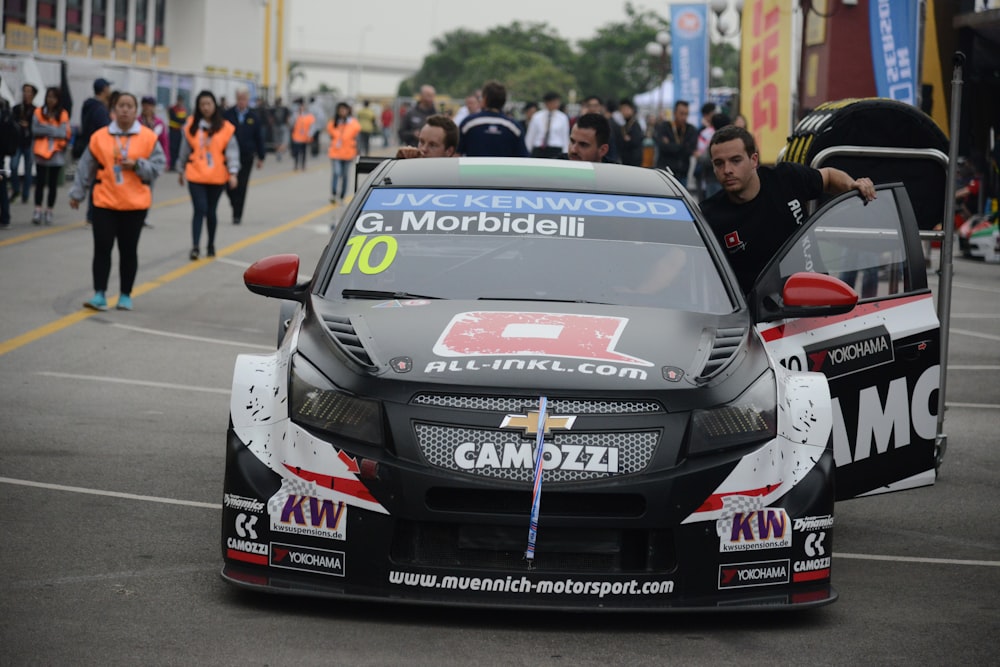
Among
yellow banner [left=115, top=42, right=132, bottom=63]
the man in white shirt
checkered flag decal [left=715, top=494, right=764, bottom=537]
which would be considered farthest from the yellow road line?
yellow banner [left=115, top=42, right=132, bottom=63]

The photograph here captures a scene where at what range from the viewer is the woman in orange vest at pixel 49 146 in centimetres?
2245

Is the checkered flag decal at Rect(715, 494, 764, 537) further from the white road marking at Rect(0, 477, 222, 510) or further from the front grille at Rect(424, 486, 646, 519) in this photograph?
the white road marking at Rect(0, 477, 222, 510)

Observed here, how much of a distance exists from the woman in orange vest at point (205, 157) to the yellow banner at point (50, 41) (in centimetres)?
3140

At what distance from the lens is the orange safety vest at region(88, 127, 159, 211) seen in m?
13.7

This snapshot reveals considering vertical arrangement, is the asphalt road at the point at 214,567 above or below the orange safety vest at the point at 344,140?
below

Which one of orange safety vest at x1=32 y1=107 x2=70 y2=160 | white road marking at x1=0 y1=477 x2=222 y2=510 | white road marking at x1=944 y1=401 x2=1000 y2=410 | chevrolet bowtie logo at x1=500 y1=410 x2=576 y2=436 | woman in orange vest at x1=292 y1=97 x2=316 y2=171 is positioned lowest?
white road marking at x1=0 y1=477 x2=222 y2=510

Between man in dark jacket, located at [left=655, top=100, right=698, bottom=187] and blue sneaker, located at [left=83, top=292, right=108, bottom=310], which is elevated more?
man in dark jacket, located at [left=655, top=100, right=698, bottom=187]

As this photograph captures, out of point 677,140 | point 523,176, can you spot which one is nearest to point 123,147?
point 523,176

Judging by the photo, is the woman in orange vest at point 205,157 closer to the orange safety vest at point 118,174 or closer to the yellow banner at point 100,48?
the orange safety vest at point 118,174

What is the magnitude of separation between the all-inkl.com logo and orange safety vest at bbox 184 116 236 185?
20.3 m

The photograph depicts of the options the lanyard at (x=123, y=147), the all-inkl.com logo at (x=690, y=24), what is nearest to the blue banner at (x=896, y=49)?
the lanyard at (x=123, y=147)

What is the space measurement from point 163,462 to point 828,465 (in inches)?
152

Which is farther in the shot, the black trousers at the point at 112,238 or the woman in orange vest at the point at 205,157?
the woman in orange vest at the point at 205,157

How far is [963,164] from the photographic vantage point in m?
→ 25.3
